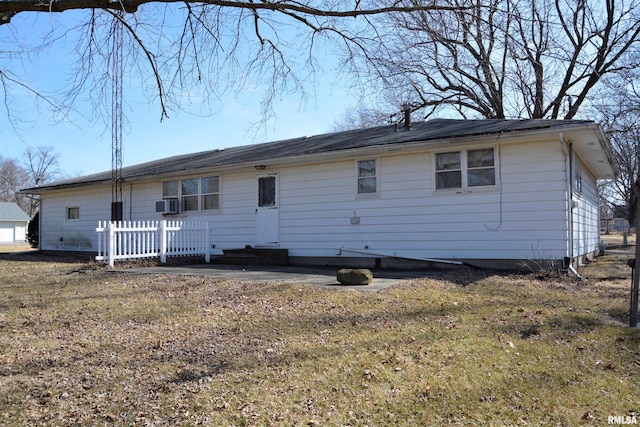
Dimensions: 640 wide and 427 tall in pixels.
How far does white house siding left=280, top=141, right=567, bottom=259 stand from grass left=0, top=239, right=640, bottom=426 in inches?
102

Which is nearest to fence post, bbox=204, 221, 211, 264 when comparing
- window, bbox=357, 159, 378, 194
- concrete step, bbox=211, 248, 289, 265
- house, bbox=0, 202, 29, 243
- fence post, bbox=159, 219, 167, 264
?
concrete step, bbox=211, 248, 289, 265

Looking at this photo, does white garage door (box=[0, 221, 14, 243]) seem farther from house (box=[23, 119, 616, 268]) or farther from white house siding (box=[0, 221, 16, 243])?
house (box=[23, 119, 616, 268])

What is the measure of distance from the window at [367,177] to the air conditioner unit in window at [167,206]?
698cm

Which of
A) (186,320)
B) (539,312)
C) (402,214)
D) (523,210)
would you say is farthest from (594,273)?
(186,320)

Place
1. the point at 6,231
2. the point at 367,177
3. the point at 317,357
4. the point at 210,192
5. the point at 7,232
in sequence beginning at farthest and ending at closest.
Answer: the point at 7,232
the point at 6,231
the point at 210,192
the point at 367,177
the point at 317,357

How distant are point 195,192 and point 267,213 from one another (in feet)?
10.8

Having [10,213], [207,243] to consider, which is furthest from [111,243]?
[10,213]

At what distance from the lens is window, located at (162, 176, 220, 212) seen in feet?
48.3

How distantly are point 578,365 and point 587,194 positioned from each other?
39.5 ft

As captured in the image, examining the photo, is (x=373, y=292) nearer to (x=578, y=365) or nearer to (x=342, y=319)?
(x=342, y=319)

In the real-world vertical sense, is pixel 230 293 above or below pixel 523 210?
below

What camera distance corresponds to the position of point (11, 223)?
2062 inches

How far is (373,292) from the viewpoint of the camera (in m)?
6.88

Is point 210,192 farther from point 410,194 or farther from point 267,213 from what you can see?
point 410,194
